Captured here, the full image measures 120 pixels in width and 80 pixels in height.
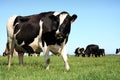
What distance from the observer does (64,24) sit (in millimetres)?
14922

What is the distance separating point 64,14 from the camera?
15.3m

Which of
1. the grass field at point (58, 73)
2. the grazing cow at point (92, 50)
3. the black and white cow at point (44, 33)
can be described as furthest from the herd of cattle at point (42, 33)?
the grazing cow at point (92, 50)

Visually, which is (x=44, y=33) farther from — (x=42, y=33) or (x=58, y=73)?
(x=58, y=73)

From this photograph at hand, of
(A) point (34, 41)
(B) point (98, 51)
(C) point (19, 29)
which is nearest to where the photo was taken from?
(A) point (34, 41)

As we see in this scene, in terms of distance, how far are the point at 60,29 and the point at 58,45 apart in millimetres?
917

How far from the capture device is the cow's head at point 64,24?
14.6m

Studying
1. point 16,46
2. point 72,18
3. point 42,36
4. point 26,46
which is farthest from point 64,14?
point 16,46

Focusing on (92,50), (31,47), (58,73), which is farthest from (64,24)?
(92,50)

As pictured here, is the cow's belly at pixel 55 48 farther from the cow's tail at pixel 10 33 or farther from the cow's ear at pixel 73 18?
the cow's tail at pixel 10 33

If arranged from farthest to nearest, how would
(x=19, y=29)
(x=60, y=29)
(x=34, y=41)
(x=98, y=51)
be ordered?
(x=98, y=51), (x=19, y=29), (x=34, y=41), (x=60, y=29)

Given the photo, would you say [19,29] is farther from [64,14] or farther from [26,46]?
[64,14]

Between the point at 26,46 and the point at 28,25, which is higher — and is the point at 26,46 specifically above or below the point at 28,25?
below

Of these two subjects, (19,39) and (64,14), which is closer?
(64,14)

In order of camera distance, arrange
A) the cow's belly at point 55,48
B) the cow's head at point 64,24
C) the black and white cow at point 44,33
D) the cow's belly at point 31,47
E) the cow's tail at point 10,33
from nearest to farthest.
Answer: the cow's head at point 64,24 → the black and white cow at point 44,33 → the cow's belly at point 55,48 → the cow's belly at point 31,47 → the cow's tail at point 10,33
